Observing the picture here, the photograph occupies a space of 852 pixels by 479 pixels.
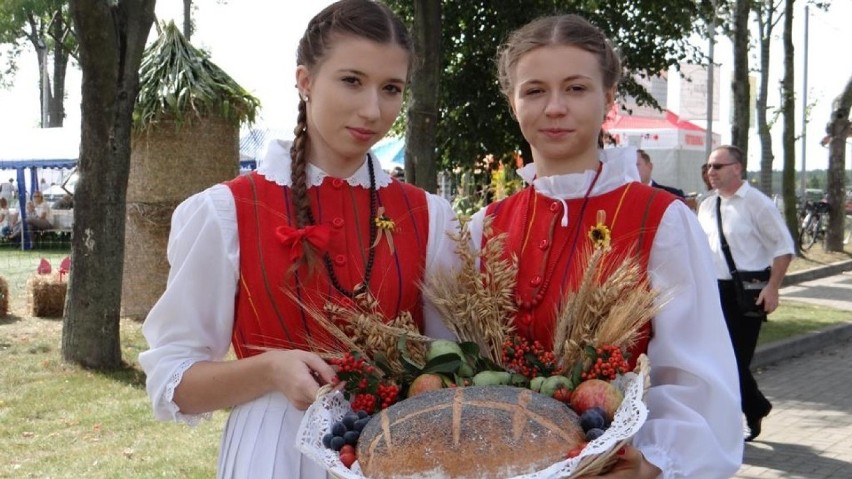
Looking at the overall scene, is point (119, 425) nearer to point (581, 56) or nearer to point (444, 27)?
point (581, 56)

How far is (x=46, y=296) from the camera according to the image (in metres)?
12.4

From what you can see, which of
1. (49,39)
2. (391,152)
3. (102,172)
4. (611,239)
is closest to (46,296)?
(102,172)

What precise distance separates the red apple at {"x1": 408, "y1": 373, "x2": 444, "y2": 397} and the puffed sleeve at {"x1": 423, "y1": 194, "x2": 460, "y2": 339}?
0.99 ft

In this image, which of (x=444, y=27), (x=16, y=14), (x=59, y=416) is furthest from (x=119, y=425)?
(x=16, y=14)

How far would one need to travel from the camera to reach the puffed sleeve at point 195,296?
7.30 feet

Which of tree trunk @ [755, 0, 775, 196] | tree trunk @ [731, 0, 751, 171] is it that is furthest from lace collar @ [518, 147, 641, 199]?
tree trunk @ [755, 0, 775, 196]

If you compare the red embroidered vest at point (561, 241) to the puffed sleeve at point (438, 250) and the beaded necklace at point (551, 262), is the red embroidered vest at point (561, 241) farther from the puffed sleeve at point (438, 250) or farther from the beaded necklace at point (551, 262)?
the puffed sleeve at point (438, 250)

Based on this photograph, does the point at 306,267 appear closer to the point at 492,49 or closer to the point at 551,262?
the point at 551,262

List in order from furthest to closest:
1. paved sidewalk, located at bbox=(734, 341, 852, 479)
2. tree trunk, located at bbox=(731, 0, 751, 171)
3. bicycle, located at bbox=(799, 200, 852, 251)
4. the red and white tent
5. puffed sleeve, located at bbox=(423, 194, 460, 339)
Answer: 1. the red and white tent
2. bicycle, located at bbox=(799, 200, 852, 251)
3. tree trunk, located at bbox=(731, 0, 751, 171)
4. paved sidewalk, located at bbox=(734, 341, 852, 479)
5. puffed sleeve, located at bbox=(423, 194, 460, 339)

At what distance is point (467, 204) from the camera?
10.5 m

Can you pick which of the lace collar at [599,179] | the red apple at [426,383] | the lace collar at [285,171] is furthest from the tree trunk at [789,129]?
the red apple at [426,383]

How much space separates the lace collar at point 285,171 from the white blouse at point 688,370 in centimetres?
69

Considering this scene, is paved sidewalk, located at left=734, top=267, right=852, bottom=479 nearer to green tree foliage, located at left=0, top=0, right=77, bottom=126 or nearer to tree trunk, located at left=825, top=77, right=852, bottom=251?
tree trunk, located at left=825, top=77, right=852, bottom=251

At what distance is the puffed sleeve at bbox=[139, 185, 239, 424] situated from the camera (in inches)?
87.6
